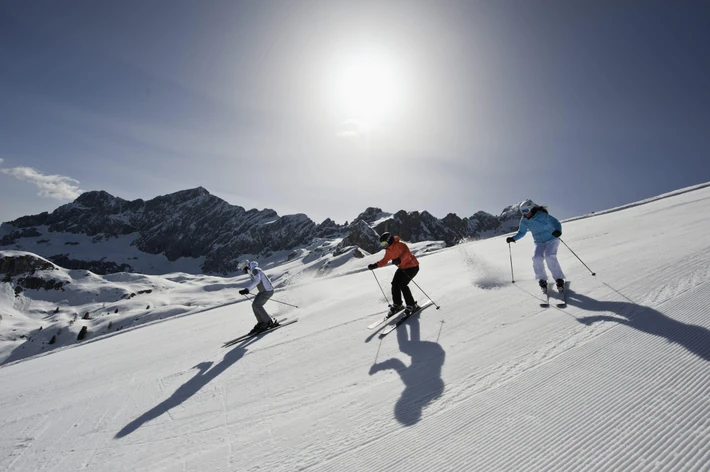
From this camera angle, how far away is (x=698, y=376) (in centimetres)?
276

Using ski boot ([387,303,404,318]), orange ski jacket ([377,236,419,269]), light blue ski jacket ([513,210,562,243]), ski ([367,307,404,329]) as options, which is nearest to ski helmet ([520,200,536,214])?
light blue ski jacket ([513,210,562,243])

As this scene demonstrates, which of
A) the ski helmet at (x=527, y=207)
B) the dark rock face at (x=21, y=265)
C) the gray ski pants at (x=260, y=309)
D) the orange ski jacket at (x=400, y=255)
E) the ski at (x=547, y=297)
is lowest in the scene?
the ski at (x=547, y=297)

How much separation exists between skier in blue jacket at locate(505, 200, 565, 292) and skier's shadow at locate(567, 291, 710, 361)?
4.04ft

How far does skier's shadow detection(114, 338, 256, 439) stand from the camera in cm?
405

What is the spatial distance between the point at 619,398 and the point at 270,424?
3318 millimetres

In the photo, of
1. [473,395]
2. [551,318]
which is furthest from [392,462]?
[551,318]

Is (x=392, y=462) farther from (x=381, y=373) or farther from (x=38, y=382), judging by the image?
(x=38, y=382)

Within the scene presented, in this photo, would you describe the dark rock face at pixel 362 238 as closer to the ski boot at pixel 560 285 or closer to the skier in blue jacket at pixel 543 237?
the skier in blue jacket at pixel 543 237

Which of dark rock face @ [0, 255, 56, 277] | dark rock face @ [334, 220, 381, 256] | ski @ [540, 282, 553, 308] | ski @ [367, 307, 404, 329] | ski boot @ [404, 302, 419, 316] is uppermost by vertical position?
dark rock face @ [0, 255, 56, 277]

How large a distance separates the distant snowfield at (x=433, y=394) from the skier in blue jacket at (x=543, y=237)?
1.56ft

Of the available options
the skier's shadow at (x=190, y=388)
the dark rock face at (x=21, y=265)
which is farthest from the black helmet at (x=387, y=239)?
the dark rock face at (x=21, y=265)

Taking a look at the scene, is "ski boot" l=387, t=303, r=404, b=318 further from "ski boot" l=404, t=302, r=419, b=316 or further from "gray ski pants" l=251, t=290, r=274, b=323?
"gray ski pants" l=251, t=290, r=274, b=323

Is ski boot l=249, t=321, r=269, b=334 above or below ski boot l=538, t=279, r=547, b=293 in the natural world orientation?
below

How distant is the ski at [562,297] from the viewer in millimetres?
5246
